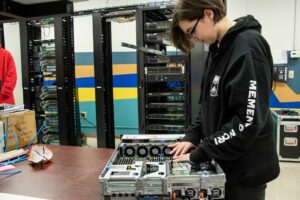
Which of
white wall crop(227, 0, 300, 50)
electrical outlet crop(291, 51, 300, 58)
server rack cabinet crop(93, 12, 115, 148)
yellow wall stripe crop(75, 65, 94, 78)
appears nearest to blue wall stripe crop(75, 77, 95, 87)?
yellow wall stripe crop(75, 65, 94, 78)

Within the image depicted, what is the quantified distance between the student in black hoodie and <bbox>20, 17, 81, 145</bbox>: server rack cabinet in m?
3.08

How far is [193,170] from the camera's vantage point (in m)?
0.96

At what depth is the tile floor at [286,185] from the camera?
113 inches

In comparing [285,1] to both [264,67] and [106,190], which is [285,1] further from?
[106,190]

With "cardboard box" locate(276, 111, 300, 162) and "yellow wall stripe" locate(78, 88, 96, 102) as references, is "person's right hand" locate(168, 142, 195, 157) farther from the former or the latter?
"yellow wall stripe" locate(78, 88, 96, 102)

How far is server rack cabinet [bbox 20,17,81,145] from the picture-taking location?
3887 millimetres

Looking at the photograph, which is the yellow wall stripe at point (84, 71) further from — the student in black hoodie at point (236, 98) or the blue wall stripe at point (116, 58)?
the student in black hoodie at point (236, 98)

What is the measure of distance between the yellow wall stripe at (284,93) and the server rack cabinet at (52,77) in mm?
3288

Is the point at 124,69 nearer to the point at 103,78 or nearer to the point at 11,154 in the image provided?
the point at 103,78

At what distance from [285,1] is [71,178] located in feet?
14.5

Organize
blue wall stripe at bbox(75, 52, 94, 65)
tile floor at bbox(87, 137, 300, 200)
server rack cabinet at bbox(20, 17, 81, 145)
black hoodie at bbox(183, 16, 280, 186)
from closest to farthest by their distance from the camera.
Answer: black hoodie at bbox(183, 16, 280, 186) → tile floor at bbox(87, 137, 300, 200) → server rack cabinet at bbox(20, 17, 81, 145) → blue wall stripe at bbox(75, 52, 94, 65)

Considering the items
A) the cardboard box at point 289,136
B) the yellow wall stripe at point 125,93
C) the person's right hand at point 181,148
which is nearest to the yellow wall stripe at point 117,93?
the yellow wall stripe at point 125,93

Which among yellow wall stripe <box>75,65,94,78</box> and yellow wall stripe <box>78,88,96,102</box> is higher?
yellow wall stripe <box>75,65,94,78</box>

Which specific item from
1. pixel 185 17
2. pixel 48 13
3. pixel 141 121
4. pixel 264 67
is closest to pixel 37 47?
pixel 48 13
